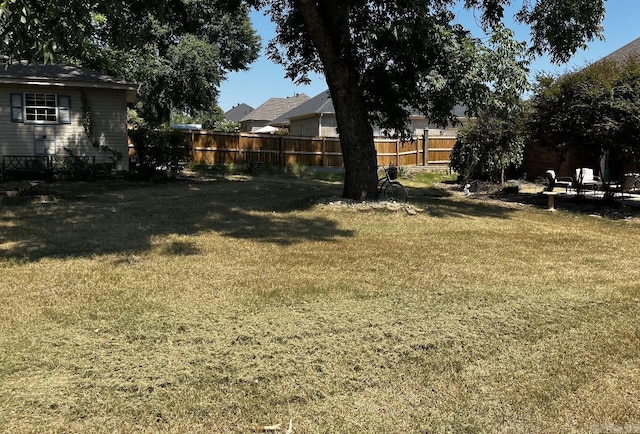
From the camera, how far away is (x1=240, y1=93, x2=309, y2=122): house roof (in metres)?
49.6

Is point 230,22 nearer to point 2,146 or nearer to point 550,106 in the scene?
point 2,146

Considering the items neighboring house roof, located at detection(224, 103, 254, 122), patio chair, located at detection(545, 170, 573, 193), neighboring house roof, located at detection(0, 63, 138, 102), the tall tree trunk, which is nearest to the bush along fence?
neighboring house roof, located at detection(0, 63, 138, 102)

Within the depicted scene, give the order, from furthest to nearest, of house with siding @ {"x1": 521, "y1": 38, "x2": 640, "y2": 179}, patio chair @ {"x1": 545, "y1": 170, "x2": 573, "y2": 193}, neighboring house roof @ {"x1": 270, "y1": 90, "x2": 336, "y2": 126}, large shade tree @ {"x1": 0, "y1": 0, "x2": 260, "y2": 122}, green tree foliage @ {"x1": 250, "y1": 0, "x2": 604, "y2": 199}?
neighboring house roof @ {"x1": 270, "y1": 90, "x2": 336, "y2": 126}
house with siding @ {"x1": 521, "y1": 38, "x2": 640, "y2": 179}
patio chair @ {"x1": 545, "y1": 170, "x2": 573, "y2": 193}
green tree foliage @ {"x1": 250, "y1": 0, "x2": 604, "y2": 199}
large shade tree @ {"x1": 0, "y1": 0, "x2": 260, "y2": 122}

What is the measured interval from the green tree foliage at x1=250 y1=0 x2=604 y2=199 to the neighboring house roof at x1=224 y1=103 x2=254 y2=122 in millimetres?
58281

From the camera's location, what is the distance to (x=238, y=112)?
7150 cm

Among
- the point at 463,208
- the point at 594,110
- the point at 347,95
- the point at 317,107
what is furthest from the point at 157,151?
the point at 317,107

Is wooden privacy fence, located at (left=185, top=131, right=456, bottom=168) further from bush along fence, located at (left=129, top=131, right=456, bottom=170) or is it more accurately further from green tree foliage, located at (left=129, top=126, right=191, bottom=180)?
green tree foliage, located at (left=129, top=126, right=191, bottom=180)

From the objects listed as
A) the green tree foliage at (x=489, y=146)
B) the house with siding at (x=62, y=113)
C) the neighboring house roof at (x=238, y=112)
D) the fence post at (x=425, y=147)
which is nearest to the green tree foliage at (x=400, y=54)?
the green tree foliage at (x=489, y=146)

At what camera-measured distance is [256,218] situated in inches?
379

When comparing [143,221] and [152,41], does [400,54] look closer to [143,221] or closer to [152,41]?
[143,221]

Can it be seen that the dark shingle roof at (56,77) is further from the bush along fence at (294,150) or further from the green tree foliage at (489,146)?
the green tree foliage at (489,146)

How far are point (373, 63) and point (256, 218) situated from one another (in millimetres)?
4584

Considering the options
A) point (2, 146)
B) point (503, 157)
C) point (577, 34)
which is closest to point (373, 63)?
point (577, 34)

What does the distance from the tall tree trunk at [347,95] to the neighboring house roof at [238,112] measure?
59547 millimetres
